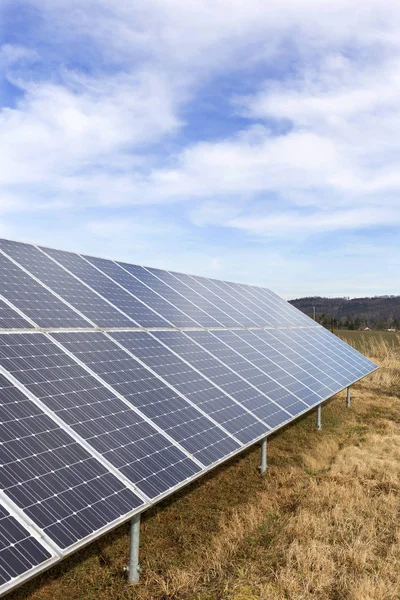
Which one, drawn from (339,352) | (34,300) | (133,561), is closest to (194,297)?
(34,300)

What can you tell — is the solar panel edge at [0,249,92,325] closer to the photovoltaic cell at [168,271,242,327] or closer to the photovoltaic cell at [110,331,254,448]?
the photovoltaic cell at [110,331,254,448]

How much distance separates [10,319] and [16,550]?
551cm

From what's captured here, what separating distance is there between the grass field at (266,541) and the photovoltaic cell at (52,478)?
8.14 feet

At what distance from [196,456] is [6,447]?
365 cm

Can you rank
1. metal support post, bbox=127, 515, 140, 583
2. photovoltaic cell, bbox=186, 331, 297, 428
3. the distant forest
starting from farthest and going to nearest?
the distant forest → photovoltaic cell, bbox=186, 331, 297, 428 → metal support post, bbox=127, 515, 140, 583

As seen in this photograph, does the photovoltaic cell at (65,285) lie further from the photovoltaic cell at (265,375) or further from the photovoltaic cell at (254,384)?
the photovoltaic cell at (265,375)

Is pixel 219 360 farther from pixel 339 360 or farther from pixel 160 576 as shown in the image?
pixel 339 360

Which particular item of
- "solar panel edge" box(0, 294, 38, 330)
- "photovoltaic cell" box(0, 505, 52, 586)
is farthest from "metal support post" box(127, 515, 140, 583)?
"solar panel edge" box(0, 294, 38, 330)

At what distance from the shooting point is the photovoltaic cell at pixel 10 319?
9.56 metres

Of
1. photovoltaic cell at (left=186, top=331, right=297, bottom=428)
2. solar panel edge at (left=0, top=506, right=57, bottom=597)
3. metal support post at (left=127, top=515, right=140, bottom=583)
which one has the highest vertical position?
photovoltaic cell at (left=186, top=331, right=297, bottom=428)

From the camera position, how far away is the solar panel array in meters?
6.22

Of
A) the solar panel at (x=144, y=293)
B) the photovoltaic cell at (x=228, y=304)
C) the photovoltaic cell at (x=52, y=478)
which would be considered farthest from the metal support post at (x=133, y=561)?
the photovoltaic cell at (x=228, y=304)

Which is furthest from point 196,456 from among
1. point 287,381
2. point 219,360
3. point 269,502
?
point 287,381

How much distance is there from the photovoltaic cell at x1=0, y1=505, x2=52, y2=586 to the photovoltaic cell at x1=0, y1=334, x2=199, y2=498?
204cm
